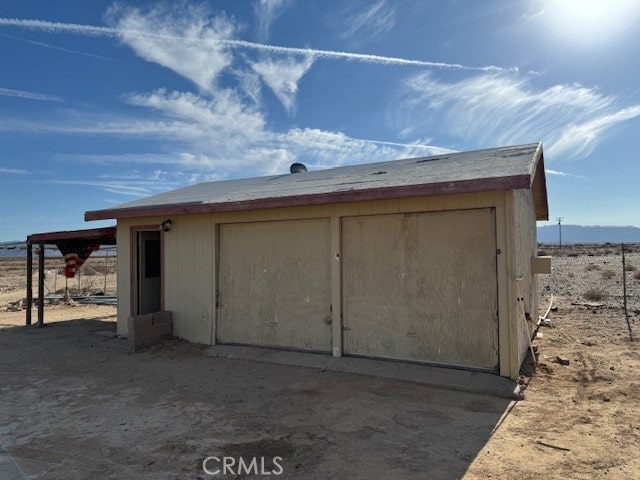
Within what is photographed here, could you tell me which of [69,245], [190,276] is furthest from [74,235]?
[190,276]

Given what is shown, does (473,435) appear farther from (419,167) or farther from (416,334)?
(419,167)

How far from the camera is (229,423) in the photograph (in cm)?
438

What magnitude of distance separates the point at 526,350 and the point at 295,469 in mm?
4757

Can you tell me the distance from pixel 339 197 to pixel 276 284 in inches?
78.1

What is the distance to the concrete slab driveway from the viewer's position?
11.4ft

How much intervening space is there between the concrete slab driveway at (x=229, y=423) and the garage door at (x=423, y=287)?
0.71 meters

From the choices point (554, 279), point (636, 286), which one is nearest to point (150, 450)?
point (636, 286)

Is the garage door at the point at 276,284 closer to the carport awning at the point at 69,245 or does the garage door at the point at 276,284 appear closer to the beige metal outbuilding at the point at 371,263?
the beige metal outbuilding at the point at 371,263

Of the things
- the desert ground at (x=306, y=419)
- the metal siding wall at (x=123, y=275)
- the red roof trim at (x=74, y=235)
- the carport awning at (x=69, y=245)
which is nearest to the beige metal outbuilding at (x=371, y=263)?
the metal siding wall at (x=123, y=275)

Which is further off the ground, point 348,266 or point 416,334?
point 348,266

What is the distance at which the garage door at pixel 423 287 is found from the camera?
562 centimetres

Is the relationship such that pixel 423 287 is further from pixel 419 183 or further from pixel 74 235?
pixel 74 235

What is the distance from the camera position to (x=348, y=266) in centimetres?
654

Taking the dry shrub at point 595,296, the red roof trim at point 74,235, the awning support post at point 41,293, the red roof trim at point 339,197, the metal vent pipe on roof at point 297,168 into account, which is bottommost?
the dry shrub at point 595,296
